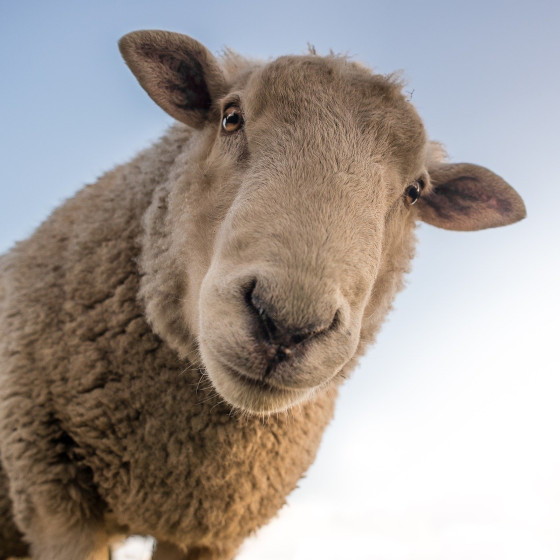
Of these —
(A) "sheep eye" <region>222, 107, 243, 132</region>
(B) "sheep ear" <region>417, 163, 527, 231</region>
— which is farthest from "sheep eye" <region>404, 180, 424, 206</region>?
(A) "sheep eye" <region>222, 107, 243, 132</region>

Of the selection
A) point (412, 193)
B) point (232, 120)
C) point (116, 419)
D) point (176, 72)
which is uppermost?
point (176, 72)

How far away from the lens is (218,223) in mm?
3076

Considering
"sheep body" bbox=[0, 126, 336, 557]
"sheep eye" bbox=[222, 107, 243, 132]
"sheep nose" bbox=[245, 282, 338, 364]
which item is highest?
"sheep eye" bbox=[222, 107, 243, 132]

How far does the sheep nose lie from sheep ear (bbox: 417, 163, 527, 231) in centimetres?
224

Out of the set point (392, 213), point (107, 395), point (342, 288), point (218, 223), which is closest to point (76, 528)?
point (107, 395)

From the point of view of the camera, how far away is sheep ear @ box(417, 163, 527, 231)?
4.23 m

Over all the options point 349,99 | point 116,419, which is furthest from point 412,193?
point 116,419

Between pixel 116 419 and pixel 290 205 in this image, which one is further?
pixel 116 419

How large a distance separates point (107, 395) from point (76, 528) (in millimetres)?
780

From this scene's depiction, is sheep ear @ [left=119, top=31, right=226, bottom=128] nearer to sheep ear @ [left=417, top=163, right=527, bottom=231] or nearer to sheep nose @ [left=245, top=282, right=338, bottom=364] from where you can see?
sheep ear @ [left=417, top=163, right=527, bottom=231]

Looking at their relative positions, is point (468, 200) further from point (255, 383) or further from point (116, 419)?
point (116, 419)

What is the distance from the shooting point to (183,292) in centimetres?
333

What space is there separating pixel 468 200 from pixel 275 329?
261 cm

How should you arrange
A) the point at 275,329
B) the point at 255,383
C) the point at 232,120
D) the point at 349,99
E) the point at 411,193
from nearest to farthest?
the point at 275,329, the point at 255,383, the point at 349,99, the point at 232,120, the point at 411,193
